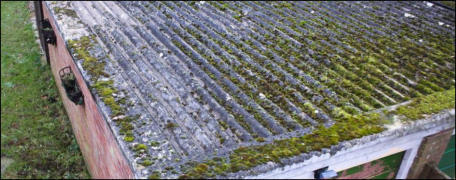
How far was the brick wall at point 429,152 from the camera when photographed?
4943 millimetres

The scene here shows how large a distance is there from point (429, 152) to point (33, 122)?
8.33 meters

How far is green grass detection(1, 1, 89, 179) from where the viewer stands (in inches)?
313

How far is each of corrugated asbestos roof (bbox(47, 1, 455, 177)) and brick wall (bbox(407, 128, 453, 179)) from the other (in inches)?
25.3

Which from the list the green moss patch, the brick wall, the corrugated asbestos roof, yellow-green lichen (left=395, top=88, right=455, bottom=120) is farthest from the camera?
the brick wall

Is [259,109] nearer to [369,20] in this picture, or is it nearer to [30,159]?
[369,20]

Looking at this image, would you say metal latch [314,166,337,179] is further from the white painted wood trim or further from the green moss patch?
the green moss patch

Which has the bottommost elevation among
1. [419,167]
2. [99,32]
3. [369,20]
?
[419,167]

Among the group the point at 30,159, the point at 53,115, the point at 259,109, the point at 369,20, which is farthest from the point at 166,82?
the point at 53,115

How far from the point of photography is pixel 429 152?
16.7 feet

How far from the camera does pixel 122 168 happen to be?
4133mm

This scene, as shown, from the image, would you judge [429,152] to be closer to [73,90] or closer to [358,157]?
[358,157]

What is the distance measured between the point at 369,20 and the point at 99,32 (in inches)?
182

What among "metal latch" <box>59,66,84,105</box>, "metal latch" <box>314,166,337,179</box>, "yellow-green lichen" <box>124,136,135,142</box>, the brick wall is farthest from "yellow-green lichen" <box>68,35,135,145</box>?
the brick wall

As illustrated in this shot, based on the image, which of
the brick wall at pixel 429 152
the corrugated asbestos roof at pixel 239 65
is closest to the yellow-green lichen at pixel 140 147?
the corrugated asbestos roof at pixel 239 65
